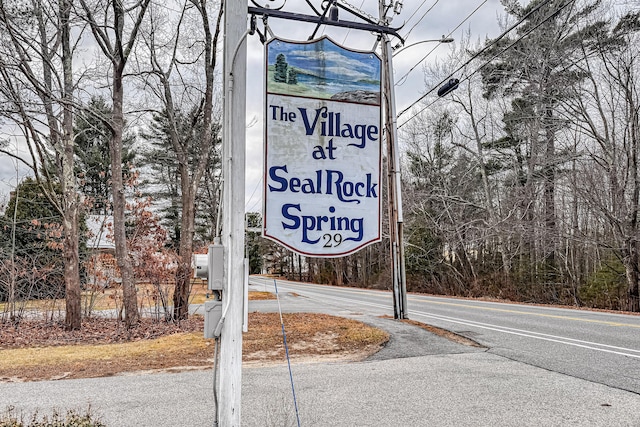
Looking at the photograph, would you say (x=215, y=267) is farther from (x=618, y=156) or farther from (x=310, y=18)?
(x=618, y=156)

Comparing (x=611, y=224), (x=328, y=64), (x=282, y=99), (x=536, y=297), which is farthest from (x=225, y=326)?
(x=536, y=297)

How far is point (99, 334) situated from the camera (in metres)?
11.9

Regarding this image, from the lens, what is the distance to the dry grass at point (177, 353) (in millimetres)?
6965

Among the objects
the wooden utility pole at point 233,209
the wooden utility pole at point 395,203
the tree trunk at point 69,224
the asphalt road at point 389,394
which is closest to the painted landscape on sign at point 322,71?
the wooden utility pole at point 233,209

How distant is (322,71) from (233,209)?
1.08 metres

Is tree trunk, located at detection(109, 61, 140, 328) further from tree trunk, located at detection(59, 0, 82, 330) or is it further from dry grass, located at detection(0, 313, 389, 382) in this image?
dry grass, located at detection(0, 313, 389, 382)

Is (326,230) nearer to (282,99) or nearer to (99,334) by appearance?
(282,99)

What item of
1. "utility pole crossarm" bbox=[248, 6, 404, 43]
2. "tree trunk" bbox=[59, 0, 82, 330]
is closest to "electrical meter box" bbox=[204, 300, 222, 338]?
"utility pole crossarm" bbox=[248, 6, 404, 43]

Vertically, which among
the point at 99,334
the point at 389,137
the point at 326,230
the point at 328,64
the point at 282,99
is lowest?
the point at 99,334

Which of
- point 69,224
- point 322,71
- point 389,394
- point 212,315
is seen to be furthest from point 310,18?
point 69,224

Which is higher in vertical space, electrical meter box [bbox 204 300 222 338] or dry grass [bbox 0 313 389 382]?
electrical meter box [bbox 204 300 222 338]

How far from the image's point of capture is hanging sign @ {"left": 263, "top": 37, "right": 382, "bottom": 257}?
3.02m

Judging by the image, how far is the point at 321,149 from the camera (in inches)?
122

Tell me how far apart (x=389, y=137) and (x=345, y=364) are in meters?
6.08
